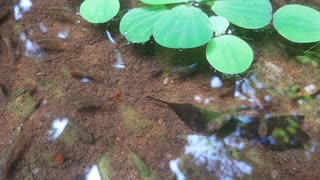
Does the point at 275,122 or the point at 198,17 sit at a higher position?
the point at 198,17

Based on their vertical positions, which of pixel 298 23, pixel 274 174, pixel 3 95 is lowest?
pixel 274 174

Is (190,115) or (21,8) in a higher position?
(21,8)

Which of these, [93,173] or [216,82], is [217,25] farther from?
[93,173]

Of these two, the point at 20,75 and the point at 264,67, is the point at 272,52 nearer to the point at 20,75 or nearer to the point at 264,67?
the point at 264,67

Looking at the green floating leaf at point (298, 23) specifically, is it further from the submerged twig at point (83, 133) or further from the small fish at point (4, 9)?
the small fish at point (4, 9)

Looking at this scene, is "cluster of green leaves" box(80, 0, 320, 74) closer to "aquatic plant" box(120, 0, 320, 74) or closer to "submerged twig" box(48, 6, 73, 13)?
"aquatic plant" box(120, 0, 320, 74)

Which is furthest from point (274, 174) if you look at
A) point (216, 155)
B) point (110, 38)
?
point (110, 38)

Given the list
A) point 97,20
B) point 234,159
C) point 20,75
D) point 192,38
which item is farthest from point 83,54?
point 234,159

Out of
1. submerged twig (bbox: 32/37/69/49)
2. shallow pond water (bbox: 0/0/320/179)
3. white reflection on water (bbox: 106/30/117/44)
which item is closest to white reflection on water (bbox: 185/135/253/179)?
shallow pond water (bbox: 0/0/320/179)

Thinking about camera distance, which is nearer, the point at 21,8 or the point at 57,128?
the point at 57,128
